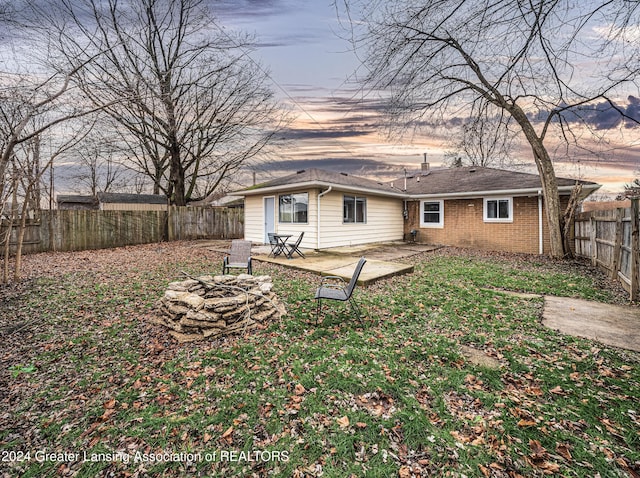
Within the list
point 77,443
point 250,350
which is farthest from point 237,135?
point 77,443

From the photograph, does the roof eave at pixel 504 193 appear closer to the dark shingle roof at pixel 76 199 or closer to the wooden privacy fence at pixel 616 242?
the wooden privacy fence at pixel 616 242

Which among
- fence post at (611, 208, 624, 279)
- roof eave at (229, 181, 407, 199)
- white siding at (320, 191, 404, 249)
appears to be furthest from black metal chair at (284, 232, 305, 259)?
fence post at (611, 208, 624, 279)

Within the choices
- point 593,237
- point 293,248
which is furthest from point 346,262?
point 593,237

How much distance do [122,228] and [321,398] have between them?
46.2ft

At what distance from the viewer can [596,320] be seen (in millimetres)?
4223

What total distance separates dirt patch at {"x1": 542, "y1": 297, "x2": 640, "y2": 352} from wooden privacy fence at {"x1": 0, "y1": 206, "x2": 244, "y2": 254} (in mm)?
14719

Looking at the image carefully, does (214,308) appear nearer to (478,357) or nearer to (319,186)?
(478,357)

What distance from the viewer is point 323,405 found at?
2.45m

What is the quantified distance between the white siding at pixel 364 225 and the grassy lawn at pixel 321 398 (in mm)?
6603

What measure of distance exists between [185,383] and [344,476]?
1.79 metres

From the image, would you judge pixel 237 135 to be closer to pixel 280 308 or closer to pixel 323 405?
pixel 280 308

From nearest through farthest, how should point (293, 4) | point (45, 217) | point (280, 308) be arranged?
1. point (293, 4)
2. point (280, 308)
3. point (45, 217)

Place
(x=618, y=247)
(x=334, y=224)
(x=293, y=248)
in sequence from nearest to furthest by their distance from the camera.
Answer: (x=618, y=247) < (x=293, y=248) < (x=334, y=224)

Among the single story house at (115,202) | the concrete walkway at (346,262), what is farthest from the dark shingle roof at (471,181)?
the single story house at (115,202)
